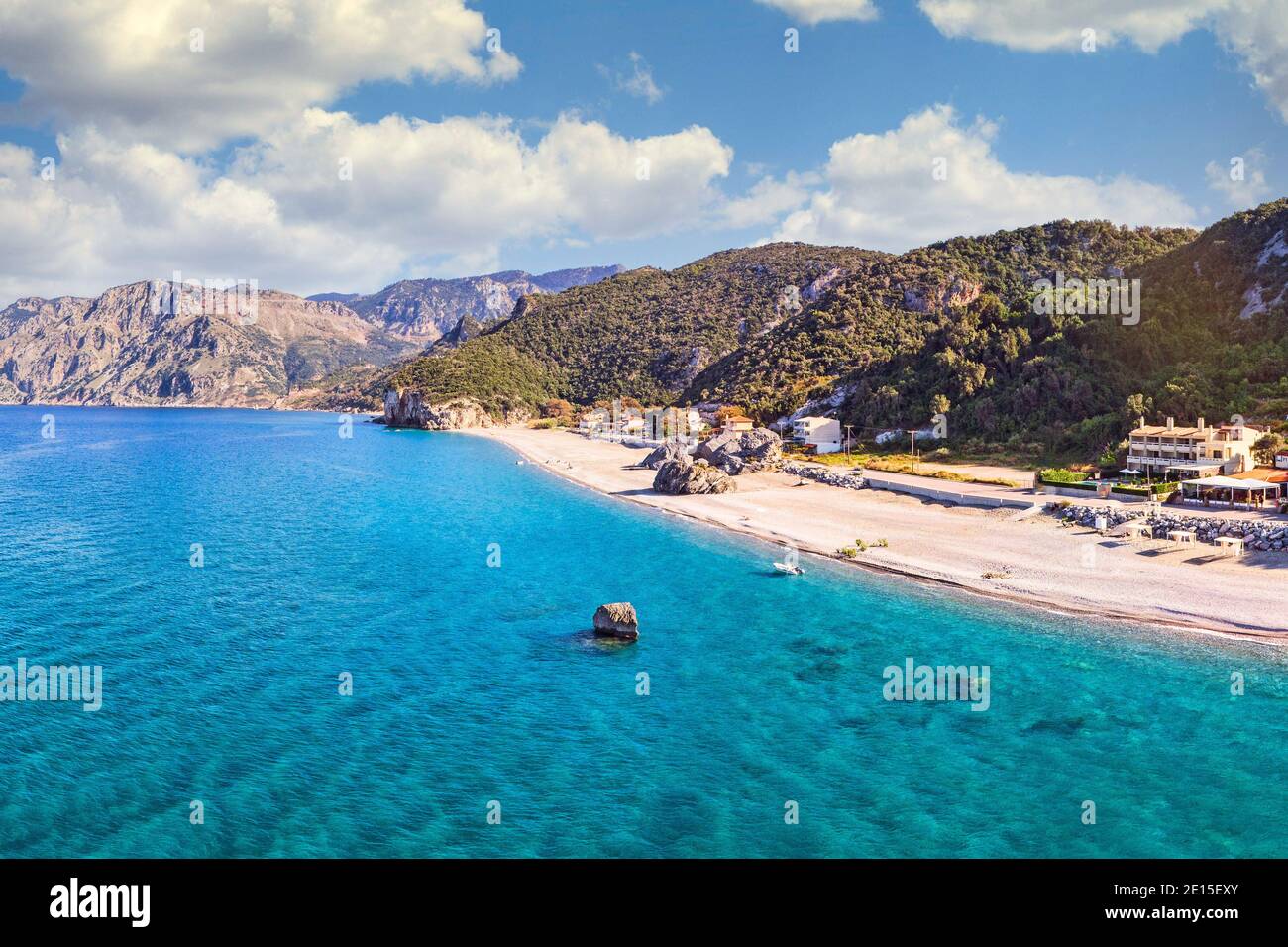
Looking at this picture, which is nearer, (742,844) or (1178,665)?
(742,844)

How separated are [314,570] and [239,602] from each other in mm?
6750

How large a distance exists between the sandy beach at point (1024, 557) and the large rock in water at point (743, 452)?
41.7 feet

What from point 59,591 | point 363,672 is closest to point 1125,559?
point 363,672

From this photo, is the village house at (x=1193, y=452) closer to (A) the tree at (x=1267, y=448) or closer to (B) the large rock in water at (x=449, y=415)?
(A) the tree at (x=1267, y=448)

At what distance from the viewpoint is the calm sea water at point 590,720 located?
18.5 m

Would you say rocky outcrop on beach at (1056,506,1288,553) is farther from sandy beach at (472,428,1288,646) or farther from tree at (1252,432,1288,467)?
tree at (1252,432,1288,467)

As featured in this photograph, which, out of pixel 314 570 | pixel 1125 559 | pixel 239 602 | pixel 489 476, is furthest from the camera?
pixel 489 476

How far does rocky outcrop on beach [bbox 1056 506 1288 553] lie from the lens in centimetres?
4038

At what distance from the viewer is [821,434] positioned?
98688 mm

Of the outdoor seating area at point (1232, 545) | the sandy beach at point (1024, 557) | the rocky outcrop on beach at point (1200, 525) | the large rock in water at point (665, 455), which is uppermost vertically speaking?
the large rock in water at point (665, 455)

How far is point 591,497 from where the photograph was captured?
75000 mm

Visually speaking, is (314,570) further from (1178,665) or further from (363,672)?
(1178,665)

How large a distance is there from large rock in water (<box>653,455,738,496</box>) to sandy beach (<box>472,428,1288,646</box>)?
216 cm

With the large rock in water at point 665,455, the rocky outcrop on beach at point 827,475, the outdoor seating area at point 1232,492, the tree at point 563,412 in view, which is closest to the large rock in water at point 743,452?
the large rock in water at point 665,455
